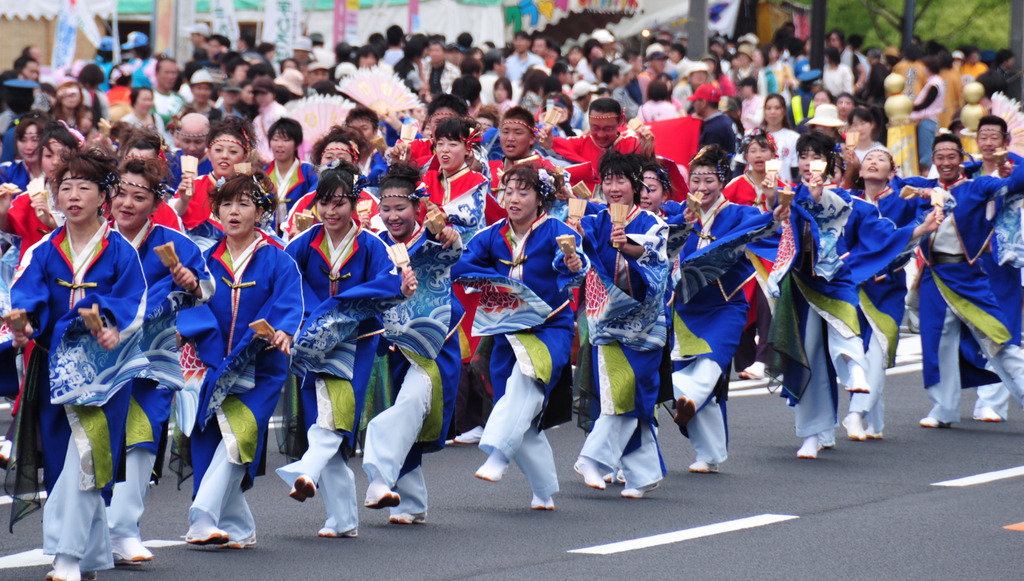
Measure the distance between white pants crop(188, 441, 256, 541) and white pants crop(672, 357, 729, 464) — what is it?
259 centimetres

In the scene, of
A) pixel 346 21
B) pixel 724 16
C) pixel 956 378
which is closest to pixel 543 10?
pixel 724 16

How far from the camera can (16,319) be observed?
17.2 ft

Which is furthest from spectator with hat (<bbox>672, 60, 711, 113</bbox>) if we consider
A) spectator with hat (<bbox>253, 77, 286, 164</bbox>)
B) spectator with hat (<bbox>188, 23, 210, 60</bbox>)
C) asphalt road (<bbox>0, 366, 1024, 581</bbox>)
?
asphalt road (<bbox>0, 366, 1024, 581</bbox>)

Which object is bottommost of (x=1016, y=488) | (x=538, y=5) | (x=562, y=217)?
(x=1016, y=488)

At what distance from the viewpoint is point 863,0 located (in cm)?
2511

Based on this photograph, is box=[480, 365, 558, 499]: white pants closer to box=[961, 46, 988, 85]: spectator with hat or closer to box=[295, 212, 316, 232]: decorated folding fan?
box=[295, 212, 316, 232]: decorated folding fan

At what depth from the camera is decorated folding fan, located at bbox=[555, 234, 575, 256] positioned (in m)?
6.76

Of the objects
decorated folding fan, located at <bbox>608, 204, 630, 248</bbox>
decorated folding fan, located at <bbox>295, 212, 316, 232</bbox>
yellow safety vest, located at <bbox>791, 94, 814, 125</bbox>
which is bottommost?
decorated folding fan, located at <bbox>295, 212, 316, 232</bbox>

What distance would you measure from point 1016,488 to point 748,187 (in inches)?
133

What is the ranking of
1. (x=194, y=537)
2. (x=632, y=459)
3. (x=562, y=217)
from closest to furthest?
(x=194, y=537) < (x=632, y=459) < (x=562, y=217)

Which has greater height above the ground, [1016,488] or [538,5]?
[538,5]

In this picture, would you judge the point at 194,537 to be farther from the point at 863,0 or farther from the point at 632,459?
the point at 863,0

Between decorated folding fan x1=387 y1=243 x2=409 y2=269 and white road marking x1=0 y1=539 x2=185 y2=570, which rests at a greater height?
decorated folding fan x1=387 y1=243 x2=409 y2=269

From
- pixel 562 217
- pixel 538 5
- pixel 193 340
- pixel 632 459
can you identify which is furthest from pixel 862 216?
pixel 538 5
